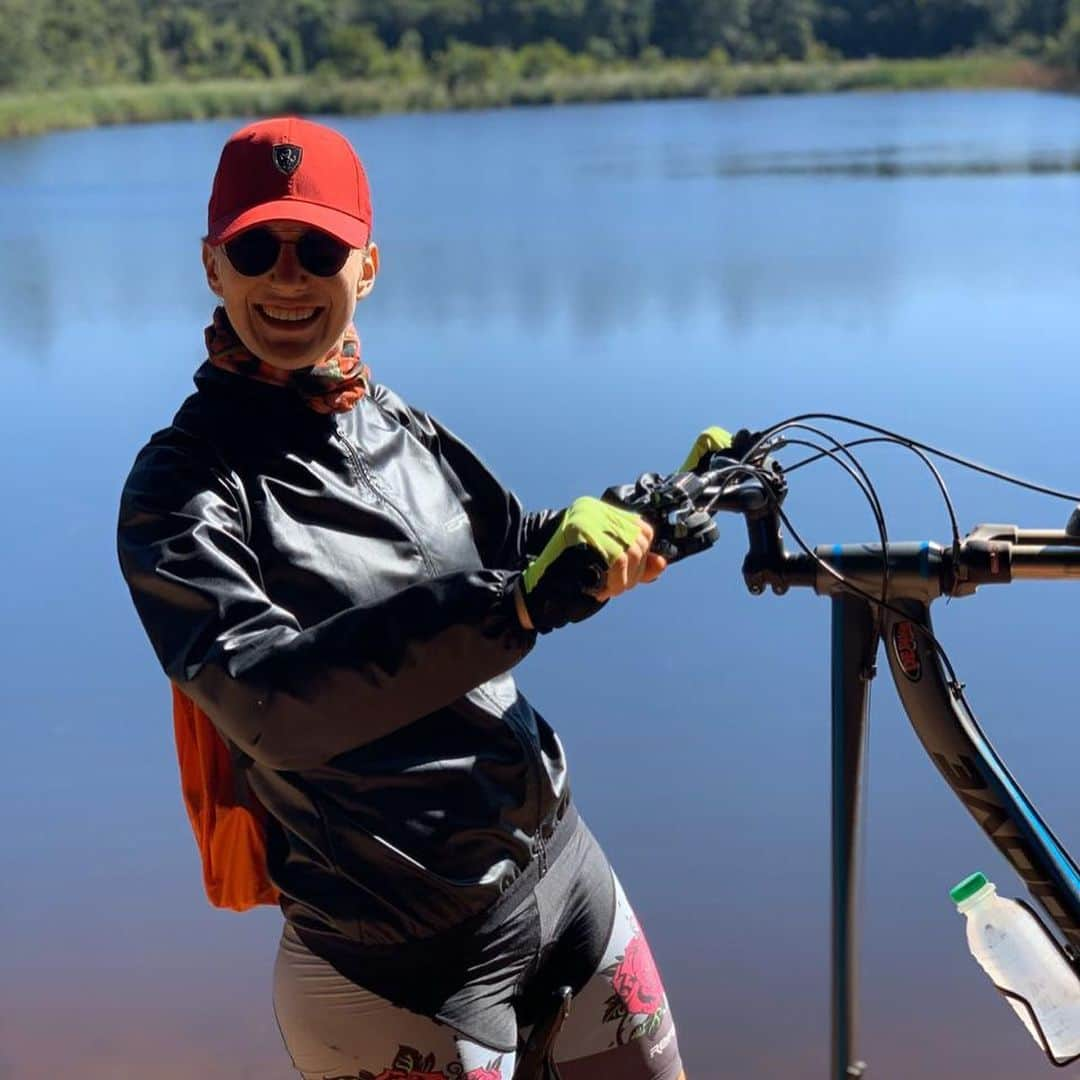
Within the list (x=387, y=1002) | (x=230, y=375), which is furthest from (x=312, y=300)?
(x=387, y=1002)

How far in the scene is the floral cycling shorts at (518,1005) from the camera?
1.47m

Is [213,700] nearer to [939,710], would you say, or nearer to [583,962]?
A: [583,962]

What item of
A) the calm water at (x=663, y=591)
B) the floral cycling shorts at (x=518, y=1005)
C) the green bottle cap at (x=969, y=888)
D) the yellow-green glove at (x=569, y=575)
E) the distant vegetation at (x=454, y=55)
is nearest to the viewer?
the yellow-green glove at (x=569, y=575)

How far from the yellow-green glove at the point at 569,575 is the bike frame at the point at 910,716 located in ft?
1.25

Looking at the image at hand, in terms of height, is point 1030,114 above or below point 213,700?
below

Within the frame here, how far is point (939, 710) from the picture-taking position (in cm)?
168

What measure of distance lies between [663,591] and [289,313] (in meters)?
3.55

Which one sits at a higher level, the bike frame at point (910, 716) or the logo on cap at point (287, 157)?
the logo on cap at point (287, 157)

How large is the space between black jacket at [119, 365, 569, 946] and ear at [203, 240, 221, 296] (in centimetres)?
10

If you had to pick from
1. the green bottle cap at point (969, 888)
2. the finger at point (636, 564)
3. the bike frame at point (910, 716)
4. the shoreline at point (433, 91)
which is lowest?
the shoreline at point (433, 91)

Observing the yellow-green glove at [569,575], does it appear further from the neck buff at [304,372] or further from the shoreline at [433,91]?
the shoreline at [433,91]

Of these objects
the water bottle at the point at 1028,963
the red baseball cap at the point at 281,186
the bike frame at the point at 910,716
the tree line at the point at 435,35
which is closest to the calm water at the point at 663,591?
the water bottle at the point at 1028,963

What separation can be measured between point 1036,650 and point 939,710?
282cm

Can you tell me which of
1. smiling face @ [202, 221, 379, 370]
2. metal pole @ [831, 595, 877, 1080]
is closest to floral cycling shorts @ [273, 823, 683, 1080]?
metal pole @ [831, 595, 877, 1080]
